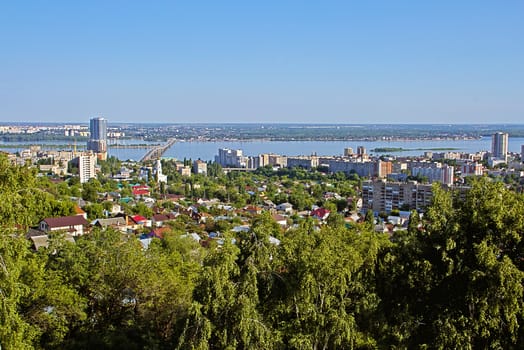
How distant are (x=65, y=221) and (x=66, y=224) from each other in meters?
0.12

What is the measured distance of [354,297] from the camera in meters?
4.05

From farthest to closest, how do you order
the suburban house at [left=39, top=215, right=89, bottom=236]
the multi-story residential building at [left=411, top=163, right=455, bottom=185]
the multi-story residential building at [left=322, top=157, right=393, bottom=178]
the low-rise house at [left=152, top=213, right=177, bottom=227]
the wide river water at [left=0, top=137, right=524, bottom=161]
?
1. the wide river water at [left=0, top=137, right=524, bottom=161]
2. the multi-story residential building at [left=322, top=157, right=393, bottom=178]
3. the multi-story residential building at [left=411, top=163, right=455, bottom=185]
4. the low-rise house at [left=152, top=213, right=177, bottom=227]
5. the suburban house at [left=39, top=215, right=89, bottom=236]

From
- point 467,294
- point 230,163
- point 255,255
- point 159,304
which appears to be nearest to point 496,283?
point 467,294

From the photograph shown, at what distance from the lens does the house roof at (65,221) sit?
41.4 ft

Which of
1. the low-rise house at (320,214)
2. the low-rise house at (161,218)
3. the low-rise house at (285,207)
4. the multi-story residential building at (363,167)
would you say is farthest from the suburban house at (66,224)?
the multi-story residential building at (363,167)

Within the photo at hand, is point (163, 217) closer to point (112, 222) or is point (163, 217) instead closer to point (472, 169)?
point (112, 222)

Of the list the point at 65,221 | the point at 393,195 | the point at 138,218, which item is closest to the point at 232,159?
the point at 393,195

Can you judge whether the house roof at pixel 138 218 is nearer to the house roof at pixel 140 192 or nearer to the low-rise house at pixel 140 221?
the low-rise house at pixel 140 221

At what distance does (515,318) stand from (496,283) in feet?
0.75

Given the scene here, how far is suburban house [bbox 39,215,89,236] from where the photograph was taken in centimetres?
1252

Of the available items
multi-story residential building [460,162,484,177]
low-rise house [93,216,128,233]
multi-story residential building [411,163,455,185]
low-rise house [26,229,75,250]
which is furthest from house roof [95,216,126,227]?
multi-story residential building [460,162,484,177]

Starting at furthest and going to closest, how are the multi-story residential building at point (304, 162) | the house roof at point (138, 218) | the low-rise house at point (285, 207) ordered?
1. the multi-story residential building at point (304, 162)
2. the low-rise house at point (285, 207)
3. the house roof at point (138, 218)

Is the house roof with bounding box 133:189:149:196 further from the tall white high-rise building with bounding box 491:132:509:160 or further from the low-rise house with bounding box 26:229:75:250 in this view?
the tall white high-rise building with bounding box 491:132:509:160

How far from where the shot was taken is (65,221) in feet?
42.2
